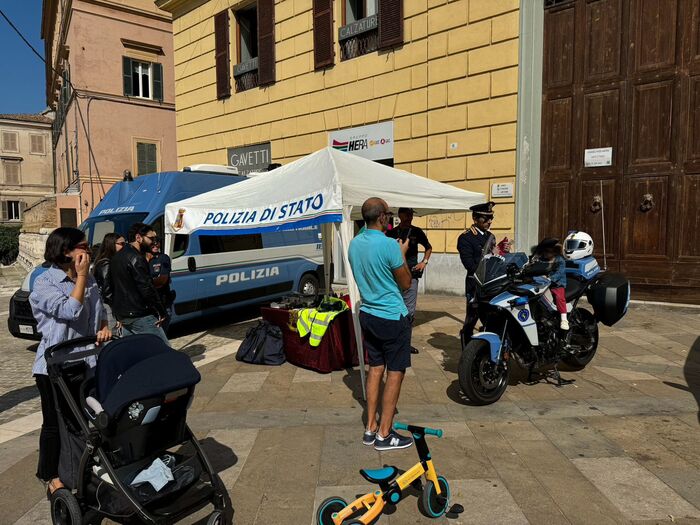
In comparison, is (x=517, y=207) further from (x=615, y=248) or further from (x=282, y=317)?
(x=282, y=317)

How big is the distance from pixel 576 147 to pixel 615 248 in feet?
6.43

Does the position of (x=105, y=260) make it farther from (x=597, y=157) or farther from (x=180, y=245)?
(x=597, y=157)

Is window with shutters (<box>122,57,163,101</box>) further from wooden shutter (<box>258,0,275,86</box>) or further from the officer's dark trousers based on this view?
the officer's dark trousers

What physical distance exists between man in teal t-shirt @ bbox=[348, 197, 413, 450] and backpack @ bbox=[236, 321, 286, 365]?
2.56m

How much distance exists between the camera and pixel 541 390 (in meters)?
4.92

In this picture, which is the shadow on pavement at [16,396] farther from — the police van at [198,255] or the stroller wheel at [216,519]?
the stroller wheel at [216,519]

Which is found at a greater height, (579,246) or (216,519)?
(579,246)

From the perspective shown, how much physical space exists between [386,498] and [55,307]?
7.19 ft

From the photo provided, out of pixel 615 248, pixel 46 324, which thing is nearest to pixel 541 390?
pixel 46 324

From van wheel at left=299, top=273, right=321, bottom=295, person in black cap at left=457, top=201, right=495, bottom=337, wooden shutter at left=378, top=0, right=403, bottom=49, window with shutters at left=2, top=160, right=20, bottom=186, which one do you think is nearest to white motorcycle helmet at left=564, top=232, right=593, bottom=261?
person in black cap at left=457, top=201, right=495, bottom=337

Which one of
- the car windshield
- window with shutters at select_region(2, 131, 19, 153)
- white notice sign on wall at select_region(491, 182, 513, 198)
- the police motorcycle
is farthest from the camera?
window with shutters at select_region(2, 131, 19, 153)

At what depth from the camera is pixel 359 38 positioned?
11703 millimetres

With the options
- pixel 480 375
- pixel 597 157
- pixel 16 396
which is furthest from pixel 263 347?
pixel 597 157

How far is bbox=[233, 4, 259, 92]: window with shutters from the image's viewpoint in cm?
1429
